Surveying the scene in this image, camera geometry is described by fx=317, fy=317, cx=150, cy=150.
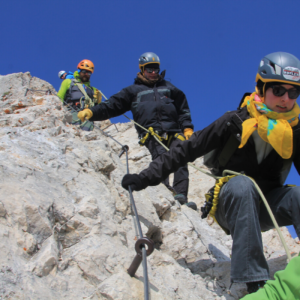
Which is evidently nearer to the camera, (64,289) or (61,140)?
(64,289)

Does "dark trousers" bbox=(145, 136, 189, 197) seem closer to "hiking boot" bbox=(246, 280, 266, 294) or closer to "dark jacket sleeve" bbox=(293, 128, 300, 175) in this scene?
"dark jacket sleeve" bbox=(293, 128, 300, 175)

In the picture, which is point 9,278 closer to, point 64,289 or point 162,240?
point 64,289

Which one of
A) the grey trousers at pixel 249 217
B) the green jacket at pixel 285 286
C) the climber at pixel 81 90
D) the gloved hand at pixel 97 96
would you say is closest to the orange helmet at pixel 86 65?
the climber at pixel 81 90

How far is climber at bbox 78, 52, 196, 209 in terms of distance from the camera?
6488mm

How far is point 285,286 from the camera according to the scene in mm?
1748

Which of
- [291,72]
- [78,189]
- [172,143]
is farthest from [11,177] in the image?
[172,143]

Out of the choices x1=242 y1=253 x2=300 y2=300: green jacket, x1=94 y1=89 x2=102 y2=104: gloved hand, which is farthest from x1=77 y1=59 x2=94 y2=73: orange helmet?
x1=242 y1=253 x2=300 y2=300: green jacket

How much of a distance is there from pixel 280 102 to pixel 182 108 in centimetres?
383

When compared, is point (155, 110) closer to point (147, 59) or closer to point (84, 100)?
point (147, 59)

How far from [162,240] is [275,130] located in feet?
7.14

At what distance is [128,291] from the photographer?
99.4 inches

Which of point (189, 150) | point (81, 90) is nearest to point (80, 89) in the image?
point (81, 90)

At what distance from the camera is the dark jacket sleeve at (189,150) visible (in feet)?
11.7

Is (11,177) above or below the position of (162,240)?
above
